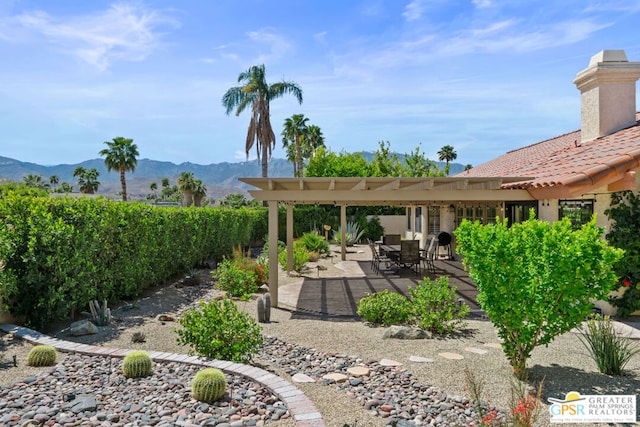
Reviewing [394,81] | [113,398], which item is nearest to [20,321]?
[113,398]

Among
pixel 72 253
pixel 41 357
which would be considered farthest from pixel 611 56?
pixel 41 357

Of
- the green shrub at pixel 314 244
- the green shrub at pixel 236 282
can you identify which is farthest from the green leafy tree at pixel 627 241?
the green shrub at pixel 314 244

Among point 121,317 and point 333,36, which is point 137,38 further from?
point 121,317

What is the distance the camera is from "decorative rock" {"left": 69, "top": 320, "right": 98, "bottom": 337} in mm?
6504

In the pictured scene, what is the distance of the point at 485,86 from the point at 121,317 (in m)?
10.7

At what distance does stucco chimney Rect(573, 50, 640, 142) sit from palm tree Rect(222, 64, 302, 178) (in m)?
23.9

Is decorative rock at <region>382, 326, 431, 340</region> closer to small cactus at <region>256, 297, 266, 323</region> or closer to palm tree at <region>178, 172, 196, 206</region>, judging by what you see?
small cactus at <region>256, 297, 266, 323</region>

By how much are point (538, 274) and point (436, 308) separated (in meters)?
2.93

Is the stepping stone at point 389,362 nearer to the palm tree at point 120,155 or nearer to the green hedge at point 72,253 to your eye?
the green hedge at point 72,253

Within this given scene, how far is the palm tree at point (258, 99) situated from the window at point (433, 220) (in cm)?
1503

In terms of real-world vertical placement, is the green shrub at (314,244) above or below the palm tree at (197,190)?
below

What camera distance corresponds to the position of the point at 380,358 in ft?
18.0

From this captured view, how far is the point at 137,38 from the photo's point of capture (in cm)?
999

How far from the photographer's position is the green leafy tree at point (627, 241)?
6.98 m
